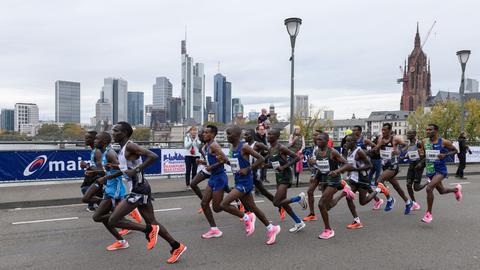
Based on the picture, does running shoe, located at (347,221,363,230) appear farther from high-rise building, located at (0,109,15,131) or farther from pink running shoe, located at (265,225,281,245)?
high-rise building, located at (0,109,15,131)

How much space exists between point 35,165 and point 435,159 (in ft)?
34.9

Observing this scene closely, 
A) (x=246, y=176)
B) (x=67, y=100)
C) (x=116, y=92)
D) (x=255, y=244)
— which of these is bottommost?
(x=255, y=244)

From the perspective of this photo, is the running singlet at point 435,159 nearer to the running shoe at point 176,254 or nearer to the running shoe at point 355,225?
the running shoe at point 355,225

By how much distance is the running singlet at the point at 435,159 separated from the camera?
7.65 meters

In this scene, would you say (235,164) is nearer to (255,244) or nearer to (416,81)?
(255,244)

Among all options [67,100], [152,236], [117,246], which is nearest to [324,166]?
[152,236]

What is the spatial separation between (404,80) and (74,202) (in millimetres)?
159518

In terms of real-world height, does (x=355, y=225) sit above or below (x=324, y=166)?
below

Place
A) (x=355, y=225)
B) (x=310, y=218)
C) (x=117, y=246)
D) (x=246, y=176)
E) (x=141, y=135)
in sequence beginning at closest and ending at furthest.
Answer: (x=117, y=246) → (x=246, y=176) → (x=355, y=225) → (x=310, y=218) → (x=141, y=135)

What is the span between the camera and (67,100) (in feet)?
393

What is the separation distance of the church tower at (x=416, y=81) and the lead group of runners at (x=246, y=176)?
499 feet

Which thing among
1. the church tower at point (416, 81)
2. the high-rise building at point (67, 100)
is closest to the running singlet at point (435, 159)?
the high-rise building at point (67, 100)

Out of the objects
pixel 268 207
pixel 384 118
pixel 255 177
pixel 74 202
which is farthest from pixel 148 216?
pixel 384 118

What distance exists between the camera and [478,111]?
207 ft
